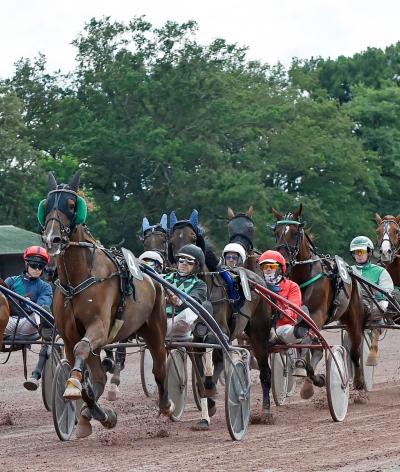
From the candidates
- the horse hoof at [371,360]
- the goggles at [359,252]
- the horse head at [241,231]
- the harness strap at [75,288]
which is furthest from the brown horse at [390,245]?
the harness strap at [75,288]

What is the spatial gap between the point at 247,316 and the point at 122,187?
27.1 m

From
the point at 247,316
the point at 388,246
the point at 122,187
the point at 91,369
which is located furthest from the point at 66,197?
the point at 122,187

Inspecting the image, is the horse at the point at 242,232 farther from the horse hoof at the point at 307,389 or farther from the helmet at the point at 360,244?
the horse hoof at the point at 307,389

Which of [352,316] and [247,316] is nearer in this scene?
[247,316]

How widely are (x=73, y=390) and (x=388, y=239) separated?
7020 millimetres

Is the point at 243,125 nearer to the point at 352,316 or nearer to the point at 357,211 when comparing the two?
the point at 357,211

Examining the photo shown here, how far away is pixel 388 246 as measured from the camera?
14.6 m

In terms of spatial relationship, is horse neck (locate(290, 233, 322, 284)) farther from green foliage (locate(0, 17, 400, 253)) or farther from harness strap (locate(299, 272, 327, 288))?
green foliage (locate(0, 17, 400, 253))

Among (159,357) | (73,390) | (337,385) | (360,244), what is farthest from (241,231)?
(73,390)

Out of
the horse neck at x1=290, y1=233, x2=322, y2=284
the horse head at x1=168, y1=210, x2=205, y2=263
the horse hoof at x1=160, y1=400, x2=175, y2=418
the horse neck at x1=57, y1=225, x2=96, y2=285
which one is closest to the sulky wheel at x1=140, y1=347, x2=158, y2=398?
the horse neck at x1=290, y1=233, x2=322, y2=284

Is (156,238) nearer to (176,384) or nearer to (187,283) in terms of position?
(176,384)

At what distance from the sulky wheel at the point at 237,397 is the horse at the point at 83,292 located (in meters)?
0.88

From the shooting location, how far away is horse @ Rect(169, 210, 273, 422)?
10.6 meters

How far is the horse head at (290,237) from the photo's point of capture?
1224 centimetres
